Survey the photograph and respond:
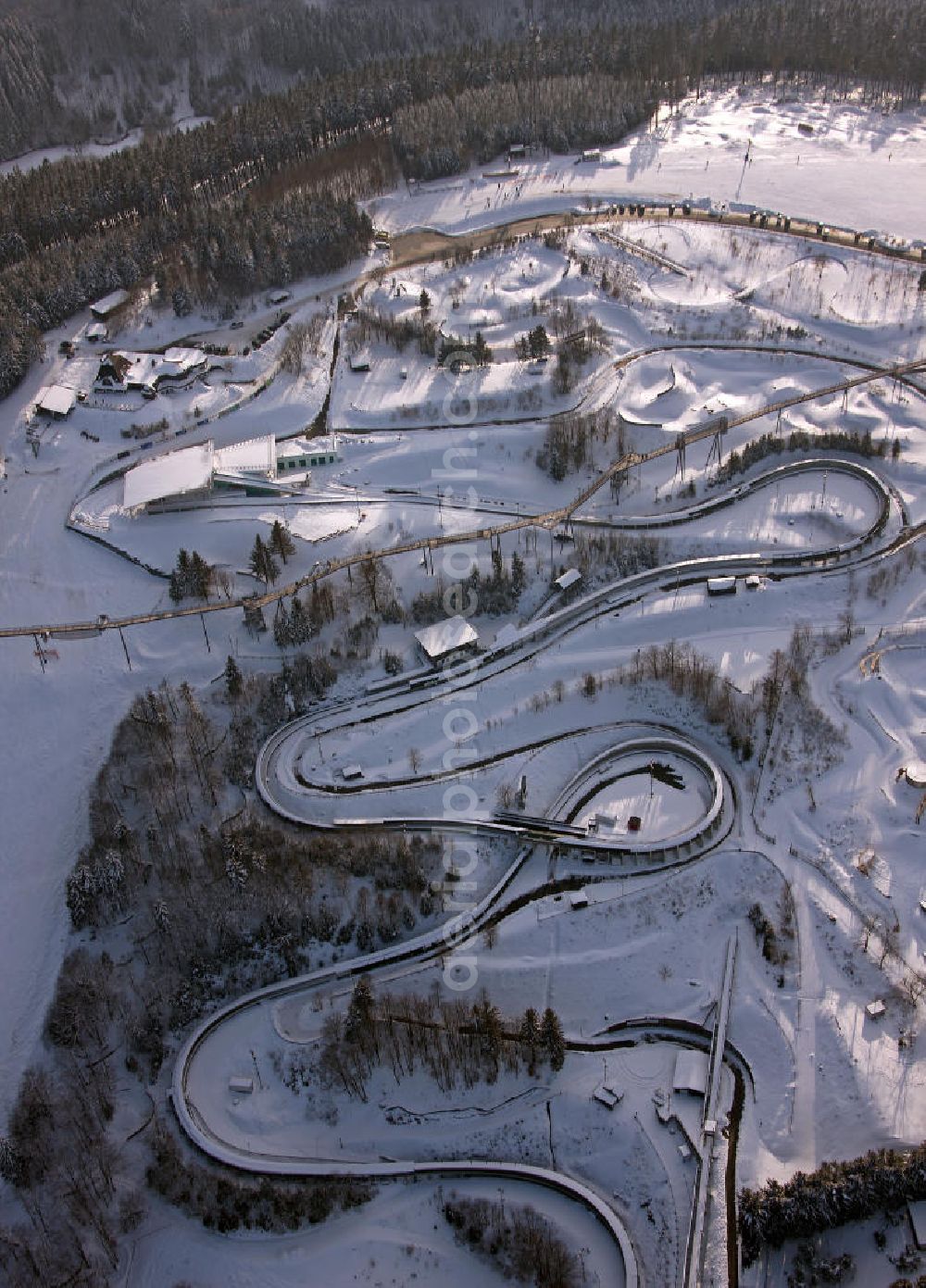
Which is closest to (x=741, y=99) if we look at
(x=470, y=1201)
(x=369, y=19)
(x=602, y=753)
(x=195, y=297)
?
(x=369, y=19)

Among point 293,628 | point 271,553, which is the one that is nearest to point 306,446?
point 271,553

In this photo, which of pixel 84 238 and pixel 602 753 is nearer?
pixel 602 753

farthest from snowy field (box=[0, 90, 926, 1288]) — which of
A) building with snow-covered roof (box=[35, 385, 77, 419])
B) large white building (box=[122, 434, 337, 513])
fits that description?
large white building (box=[122, 434, 337, 513])

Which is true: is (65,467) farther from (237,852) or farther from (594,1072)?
(594,1072)

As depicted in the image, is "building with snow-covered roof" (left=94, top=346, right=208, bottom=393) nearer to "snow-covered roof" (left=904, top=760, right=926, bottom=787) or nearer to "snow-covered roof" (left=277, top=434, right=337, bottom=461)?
"snow-covered roof" (left=277, top=434, right=337, bottom=461)

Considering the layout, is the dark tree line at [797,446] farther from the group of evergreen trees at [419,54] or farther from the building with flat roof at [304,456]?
the group of evergreen trees at [419,54]

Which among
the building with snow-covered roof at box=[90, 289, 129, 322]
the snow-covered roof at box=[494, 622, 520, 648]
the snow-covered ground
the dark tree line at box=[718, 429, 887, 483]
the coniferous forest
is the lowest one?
the snow-covered roof at box=[494, 622, 520, 648]
